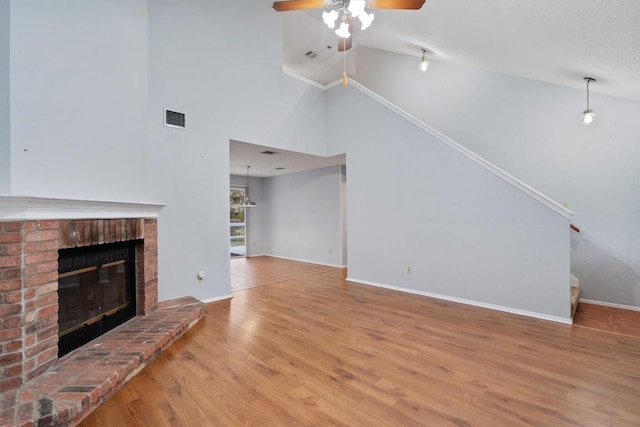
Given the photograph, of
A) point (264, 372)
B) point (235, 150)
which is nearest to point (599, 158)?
point (264, 372)

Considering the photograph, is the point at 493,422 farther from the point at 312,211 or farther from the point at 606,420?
the point at 312,211

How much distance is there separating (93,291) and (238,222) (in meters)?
6.22

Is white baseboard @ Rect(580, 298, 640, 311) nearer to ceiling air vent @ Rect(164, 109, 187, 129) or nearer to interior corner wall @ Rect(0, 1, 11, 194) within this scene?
ceiling air vent @ Rect(164, 109, 187, 129)

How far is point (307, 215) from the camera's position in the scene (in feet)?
24.8

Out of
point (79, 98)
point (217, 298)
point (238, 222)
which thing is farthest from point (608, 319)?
point (238, 222)

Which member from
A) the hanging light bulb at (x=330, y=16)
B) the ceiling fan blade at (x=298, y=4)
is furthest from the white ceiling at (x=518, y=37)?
the ceiling fan blade at (x=298, y=4)

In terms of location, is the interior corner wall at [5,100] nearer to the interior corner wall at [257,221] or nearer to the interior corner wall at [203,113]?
the interior corner wall at [203,113]

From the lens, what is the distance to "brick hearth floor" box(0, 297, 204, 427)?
5.29 feet

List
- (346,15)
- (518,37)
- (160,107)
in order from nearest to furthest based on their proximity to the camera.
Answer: (346,15), (518,37), (160,107)

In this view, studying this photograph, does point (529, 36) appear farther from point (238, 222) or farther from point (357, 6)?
point (238, 222)

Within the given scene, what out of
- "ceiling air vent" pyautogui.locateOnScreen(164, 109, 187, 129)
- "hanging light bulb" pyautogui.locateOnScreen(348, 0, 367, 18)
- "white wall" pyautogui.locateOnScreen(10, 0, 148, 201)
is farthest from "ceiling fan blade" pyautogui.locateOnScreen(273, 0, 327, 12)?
"ceiling air vent" pyautogui.locateOnScreen(164, 109, 187, 129)

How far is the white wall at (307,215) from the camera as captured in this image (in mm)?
6918

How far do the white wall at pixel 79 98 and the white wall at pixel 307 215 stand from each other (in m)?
4.45

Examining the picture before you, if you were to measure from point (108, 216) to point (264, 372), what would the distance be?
6.48 ft
